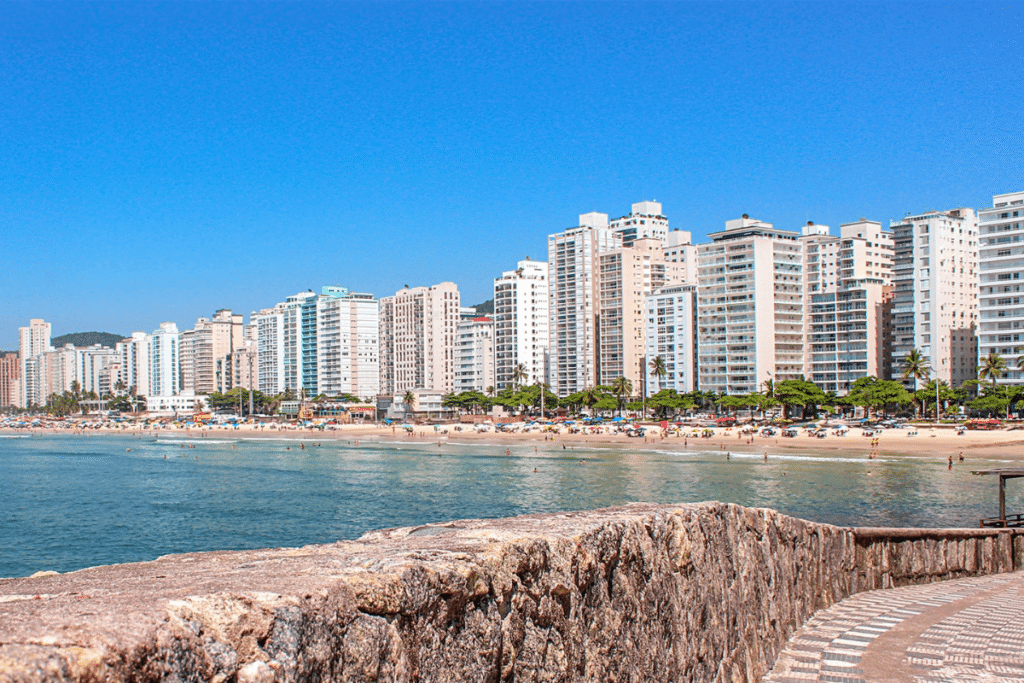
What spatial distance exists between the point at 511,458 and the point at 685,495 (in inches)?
1601

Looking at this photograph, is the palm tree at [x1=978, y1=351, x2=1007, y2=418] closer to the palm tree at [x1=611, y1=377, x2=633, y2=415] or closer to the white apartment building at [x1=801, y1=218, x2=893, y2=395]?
the white apartment building at [x1=801, y1=218, x2=893, y2=395]

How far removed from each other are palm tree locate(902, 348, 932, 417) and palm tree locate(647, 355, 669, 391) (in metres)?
38.5

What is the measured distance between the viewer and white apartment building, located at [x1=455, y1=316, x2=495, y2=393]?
18950 cm

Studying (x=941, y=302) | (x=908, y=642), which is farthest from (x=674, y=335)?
(x=908, y=642)

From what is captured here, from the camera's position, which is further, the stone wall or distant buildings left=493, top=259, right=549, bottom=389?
distant buildings left=493, top=259, right=549, bottom=389

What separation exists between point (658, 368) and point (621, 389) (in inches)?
317

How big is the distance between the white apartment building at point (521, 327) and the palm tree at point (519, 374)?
7.28ft

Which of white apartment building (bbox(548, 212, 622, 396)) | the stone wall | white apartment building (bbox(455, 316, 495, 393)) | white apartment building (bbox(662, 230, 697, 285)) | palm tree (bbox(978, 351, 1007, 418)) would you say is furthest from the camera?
white apartment building (bbox(455, 316, 495, 393))

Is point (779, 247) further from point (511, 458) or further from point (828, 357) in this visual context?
point (511, 458)

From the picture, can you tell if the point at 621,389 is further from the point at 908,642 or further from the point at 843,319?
the point at 908,642

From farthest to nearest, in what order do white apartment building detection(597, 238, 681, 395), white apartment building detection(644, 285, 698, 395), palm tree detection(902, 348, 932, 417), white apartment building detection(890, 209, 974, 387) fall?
1. white apartment building detection(597, 238, 681, 395)
2. white apartment building detection(644, 285, 698, 395)
3. white apartment building detection(890, 209, 974, 387)
4. palm tree detection(902, 348, 932, 417)

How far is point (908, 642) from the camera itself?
809 centimetres

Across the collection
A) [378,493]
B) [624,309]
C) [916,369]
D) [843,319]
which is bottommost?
[378,493]

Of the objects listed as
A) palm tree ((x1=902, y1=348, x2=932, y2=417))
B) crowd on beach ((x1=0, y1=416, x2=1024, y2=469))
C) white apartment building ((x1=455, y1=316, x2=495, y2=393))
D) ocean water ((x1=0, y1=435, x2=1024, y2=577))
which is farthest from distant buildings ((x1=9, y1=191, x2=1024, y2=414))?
ocean water ((x1=0, y1=435, x2=1024, y2=577))
